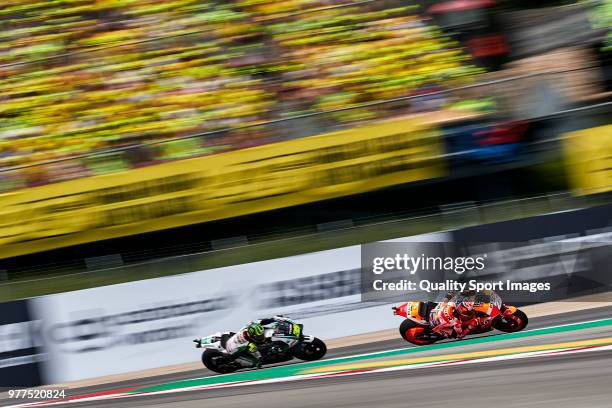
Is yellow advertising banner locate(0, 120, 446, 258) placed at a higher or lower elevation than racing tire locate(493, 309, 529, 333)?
higher

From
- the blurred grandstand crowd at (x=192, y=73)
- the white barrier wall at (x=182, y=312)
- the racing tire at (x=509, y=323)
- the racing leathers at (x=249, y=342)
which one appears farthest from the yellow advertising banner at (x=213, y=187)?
the racing tire at (x=509, y=323)

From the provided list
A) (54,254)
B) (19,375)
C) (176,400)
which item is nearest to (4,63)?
(54,254)

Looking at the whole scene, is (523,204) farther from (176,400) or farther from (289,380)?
(176,400)

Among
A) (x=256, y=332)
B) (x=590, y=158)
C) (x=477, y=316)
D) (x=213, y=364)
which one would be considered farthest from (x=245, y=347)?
(x=590, y=158)

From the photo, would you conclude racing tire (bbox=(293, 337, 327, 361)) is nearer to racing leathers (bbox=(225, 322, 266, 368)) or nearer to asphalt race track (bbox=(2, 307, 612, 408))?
asphalt race track (bbox=(2, 307, 612, 408))

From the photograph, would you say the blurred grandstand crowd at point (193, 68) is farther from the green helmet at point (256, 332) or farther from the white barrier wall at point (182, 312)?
the green helmet at point (256, 332)

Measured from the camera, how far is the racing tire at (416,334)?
7867mm

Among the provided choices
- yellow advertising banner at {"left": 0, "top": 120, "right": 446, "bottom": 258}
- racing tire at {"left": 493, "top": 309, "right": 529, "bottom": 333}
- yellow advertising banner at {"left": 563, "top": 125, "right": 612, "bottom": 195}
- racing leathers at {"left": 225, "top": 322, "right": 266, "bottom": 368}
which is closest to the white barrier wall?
racing leathers at {"left": 225, "top": 322, "right": 266, "bottom": 368}

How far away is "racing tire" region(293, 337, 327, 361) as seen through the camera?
7.92 m

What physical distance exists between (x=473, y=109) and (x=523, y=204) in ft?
5.42

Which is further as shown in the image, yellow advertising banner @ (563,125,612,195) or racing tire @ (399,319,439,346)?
yellow advertising banner @ (563,125,612,195)

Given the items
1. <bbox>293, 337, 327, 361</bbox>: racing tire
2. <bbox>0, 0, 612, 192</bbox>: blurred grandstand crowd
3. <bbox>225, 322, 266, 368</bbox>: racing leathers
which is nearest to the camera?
<bbox>225, 322, 266, 368</bbox>: racing leathers

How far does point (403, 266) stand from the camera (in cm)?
838

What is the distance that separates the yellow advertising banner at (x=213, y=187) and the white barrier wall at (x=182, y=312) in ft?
4.70
